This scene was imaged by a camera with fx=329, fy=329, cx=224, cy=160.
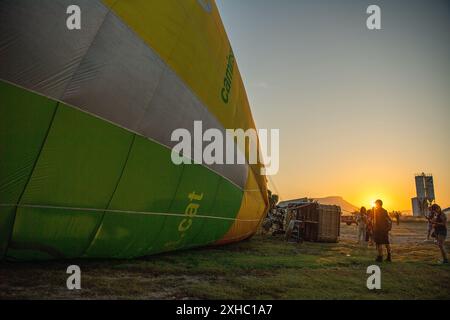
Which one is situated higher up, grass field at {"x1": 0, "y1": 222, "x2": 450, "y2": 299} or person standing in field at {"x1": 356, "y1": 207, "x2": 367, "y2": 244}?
person standing in field at {"x1": 356, "y1": 207, "x2": 367, "y2": 244}

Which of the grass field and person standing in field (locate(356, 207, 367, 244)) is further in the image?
person standing in field (locate(356, 207, 367, 244))

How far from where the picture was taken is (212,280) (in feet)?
16.6

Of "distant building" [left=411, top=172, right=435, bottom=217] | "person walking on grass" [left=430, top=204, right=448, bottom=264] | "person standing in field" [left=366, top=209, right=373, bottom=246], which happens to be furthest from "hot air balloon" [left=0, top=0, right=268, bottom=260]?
"distant building" [left=411, top=172, right=435, bottom=217]

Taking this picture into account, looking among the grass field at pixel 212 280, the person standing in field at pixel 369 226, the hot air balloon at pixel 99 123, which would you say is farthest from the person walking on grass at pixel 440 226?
the hot air balloon at pixel 99 123

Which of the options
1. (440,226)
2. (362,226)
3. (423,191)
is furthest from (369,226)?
(423,191)

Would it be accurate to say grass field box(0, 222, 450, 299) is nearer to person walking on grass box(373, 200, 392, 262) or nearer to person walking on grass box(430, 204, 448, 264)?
person walking on grass box(373, 200, 392, 262)

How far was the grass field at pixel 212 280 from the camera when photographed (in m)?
4.04

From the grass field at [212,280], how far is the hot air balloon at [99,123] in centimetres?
36

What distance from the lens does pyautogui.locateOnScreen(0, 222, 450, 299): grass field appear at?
159 inches

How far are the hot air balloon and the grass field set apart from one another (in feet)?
1.17
